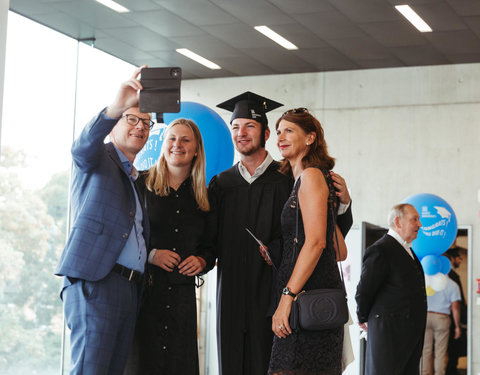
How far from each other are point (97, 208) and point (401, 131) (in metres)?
7.19

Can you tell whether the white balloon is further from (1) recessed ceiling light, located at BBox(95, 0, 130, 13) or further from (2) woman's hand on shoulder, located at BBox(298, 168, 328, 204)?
(2) woman's hand on shoulder, located at BBox(298, 168, 328, 204)

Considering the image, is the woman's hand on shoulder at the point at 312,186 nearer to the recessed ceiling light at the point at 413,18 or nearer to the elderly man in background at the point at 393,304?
the elderly man in background at the point at 393,304

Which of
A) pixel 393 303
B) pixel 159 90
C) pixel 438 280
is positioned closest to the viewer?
pixel 159 90

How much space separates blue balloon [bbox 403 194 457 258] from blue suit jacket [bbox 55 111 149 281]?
446 centimetres

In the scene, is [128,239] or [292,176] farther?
[292,176]

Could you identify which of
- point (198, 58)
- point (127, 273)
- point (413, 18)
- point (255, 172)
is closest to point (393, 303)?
point (255, 172)

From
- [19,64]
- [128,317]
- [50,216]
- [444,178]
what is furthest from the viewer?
[444,178]

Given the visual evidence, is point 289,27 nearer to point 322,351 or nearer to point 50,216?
point 50,216

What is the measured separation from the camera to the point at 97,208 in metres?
2.84

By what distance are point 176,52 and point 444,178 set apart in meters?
3.65

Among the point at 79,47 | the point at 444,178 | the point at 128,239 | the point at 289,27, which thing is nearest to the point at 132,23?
the point at 79,47

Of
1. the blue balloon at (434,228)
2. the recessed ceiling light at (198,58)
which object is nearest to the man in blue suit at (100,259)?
the blue balloon at (434,228)

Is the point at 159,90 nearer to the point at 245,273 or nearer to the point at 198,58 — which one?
the point at 245,273

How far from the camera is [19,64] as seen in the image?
794 cm
